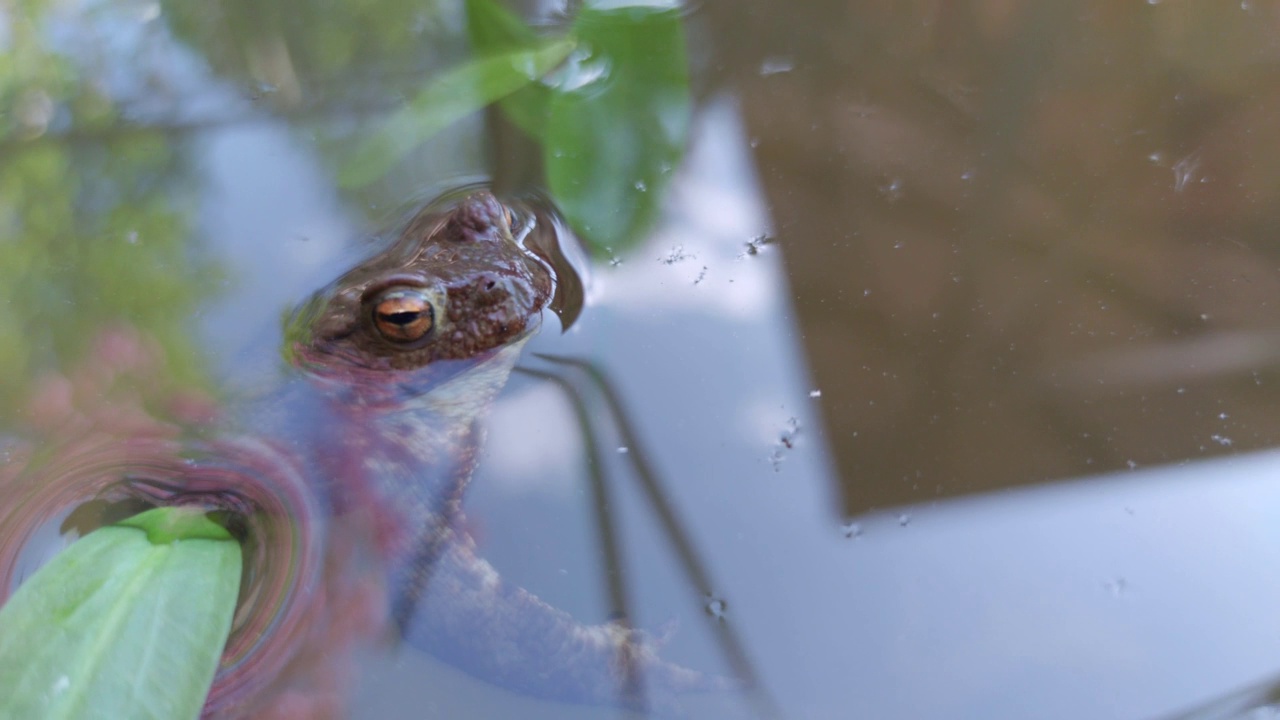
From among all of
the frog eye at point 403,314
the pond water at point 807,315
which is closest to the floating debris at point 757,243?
the pond water at point 807,315

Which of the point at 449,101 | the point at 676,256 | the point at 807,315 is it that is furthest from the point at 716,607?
the point at 449,101

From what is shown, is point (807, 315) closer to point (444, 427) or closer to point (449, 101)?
point (444, 427)

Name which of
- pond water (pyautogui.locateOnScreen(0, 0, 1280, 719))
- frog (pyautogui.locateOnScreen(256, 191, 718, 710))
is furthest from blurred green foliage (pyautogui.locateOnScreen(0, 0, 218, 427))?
frog (pyautogui.locateOnScreen(256, 191, 718, 710))

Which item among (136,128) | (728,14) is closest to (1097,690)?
(728,14)

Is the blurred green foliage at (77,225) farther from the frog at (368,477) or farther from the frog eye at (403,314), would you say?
the frog eye at (403,314)

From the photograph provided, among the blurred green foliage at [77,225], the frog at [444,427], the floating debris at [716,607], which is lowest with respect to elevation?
the floating debris at [716,607]
